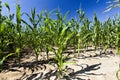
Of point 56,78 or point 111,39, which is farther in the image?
point 111,39

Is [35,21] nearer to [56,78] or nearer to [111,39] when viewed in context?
[56,78]

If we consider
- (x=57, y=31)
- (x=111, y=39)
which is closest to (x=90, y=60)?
(x=57, y=31)

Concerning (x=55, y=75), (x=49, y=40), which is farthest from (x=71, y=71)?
(x=49, y=40)

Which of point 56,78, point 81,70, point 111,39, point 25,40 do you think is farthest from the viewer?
point 111,39

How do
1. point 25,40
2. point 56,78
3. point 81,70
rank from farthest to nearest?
point 25,40
point 81,70
point 56,78

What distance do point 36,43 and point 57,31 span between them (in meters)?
0.83

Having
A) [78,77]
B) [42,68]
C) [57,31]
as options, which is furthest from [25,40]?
[78,77]

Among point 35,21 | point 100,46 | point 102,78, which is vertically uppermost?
point 35,21

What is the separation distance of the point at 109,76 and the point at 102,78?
0.14m

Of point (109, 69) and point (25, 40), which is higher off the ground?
point (25, 40)

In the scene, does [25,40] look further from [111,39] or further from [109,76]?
[111,39]

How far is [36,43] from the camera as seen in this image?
3.89 meters

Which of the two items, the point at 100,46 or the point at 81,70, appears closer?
the point at 81,70

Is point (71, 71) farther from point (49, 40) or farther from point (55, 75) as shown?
point (49, 40)
